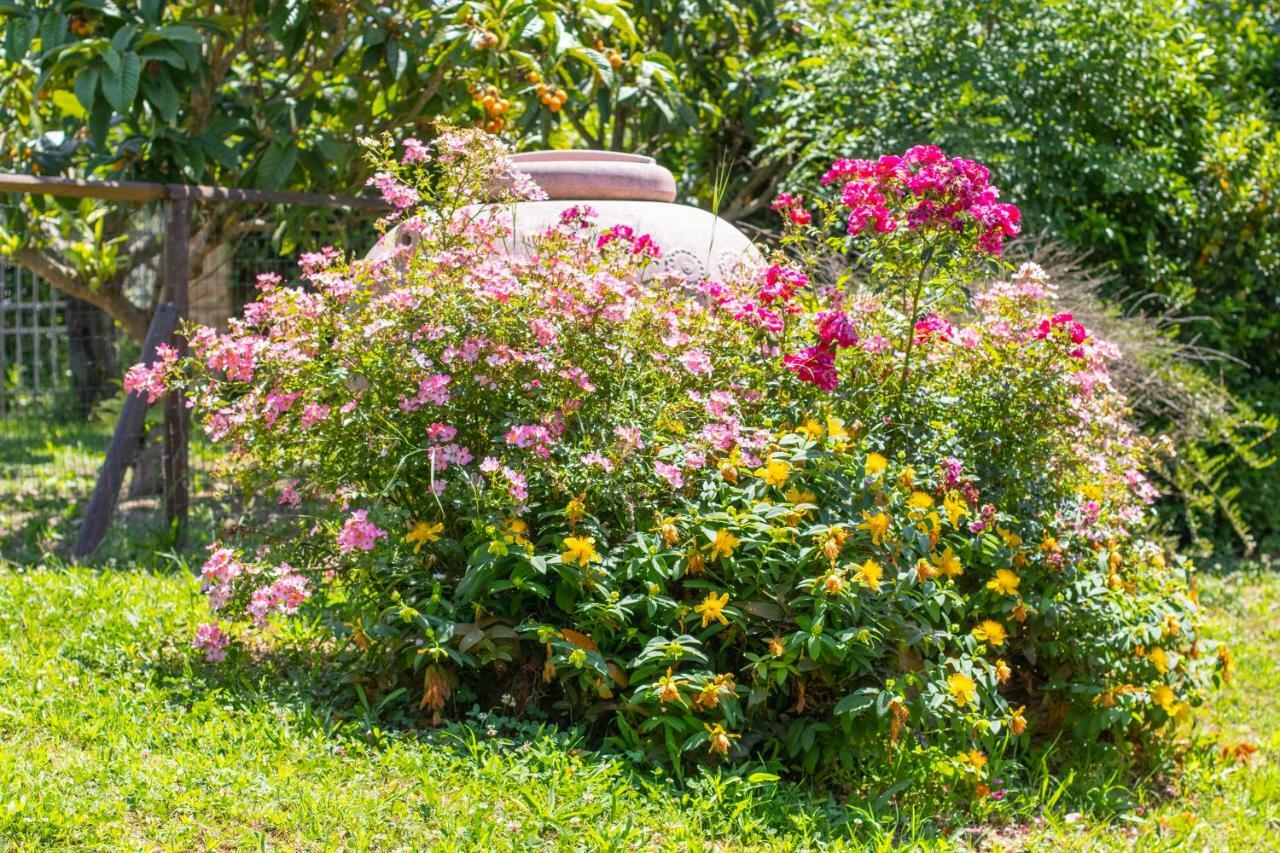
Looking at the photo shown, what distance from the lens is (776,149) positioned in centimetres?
790

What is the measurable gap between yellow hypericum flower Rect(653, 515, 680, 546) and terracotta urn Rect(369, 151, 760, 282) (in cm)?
131

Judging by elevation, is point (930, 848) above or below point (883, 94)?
below

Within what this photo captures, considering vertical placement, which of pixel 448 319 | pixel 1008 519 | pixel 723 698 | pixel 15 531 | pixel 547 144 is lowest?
pixel 15 531

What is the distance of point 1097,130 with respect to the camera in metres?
7.44

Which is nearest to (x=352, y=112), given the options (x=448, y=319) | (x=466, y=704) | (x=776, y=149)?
(x=776, y=149)

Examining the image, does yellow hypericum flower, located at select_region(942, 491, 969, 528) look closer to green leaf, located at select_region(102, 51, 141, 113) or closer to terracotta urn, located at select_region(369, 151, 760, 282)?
terracotta urn, located at select_region(369, 151, 760, 282)

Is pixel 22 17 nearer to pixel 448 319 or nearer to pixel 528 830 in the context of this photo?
pixel 448 319

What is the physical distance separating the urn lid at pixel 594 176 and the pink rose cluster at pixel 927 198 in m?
1.57

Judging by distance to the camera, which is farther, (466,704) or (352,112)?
(352,112)

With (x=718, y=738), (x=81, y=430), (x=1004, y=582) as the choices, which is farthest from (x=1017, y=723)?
(x=81, y=430)

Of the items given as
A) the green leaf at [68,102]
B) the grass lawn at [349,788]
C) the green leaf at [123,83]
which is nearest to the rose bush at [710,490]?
the grass lawn at [349,788]

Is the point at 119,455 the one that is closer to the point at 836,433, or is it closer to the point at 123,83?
the point at 123,83

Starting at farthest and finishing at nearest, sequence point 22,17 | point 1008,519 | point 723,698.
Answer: point 22,17
point 1008,519
point 723,698

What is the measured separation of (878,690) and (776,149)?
16.8 feet
